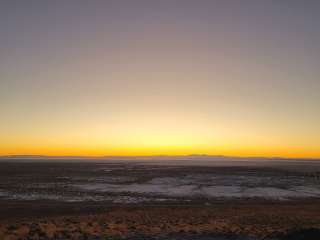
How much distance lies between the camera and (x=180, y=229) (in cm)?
1600

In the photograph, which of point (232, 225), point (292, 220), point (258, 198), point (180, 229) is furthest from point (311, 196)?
point (180, 229)

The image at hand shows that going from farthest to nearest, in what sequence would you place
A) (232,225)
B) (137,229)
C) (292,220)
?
(292,220) → (232,225) → (137,229)

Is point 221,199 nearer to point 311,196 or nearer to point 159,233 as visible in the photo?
point 311,196

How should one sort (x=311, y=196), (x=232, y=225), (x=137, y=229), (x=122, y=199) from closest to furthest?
(x=137, y=229)
(x=232, y=225)
(x=122, y=199)
(x=311, y=196)

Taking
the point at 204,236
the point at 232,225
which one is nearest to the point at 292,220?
the point at 232,225

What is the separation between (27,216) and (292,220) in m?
14.1

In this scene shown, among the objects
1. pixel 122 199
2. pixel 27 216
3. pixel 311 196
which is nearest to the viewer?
pixel 27 216

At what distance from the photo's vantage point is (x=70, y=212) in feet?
75.5

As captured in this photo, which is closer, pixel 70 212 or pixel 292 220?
pixel 292 220

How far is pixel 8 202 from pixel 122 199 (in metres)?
8.53

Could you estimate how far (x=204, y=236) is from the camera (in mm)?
14945

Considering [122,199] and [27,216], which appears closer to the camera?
[27,216]

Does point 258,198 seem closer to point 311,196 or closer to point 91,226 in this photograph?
point 311,196

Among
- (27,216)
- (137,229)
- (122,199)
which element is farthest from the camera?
(122,199)
